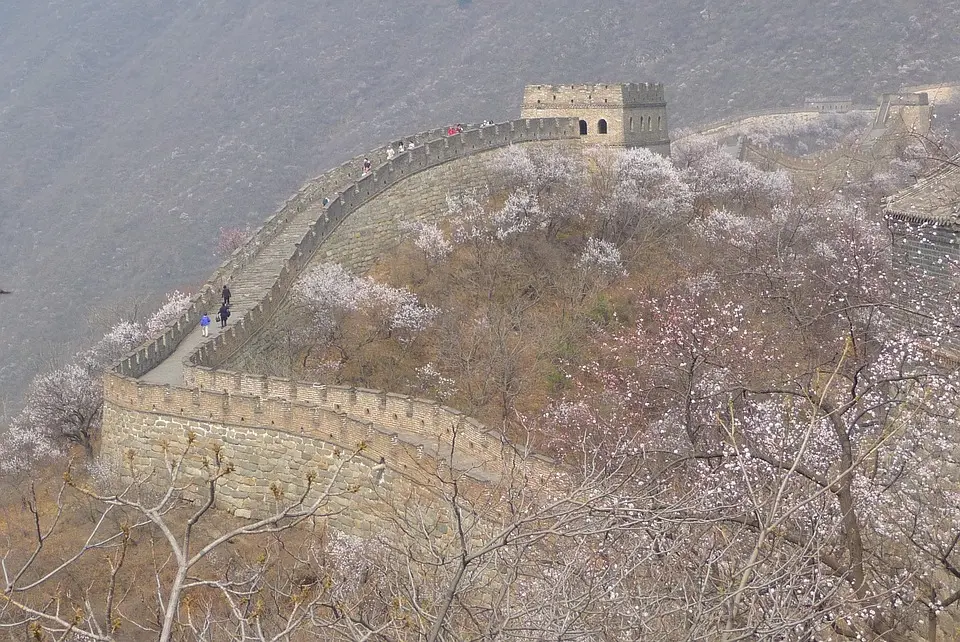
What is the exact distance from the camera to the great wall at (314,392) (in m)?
16.6

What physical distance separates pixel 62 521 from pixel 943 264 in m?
16.5

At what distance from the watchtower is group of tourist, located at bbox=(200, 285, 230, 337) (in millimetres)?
14682

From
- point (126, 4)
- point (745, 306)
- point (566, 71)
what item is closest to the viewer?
point (745, 306)

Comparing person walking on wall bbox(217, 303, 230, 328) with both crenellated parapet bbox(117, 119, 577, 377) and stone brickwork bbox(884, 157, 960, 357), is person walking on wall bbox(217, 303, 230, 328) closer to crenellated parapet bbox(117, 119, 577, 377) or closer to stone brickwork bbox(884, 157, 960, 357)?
crenellated parapet bbox(117, 119, 577, 377)

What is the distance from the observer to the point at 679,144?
167ft

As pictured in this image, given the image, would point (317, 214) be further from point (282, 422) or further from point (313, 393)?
point (282, 422)

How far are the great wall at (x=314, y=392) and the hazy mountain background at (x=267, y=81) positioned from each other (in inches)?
1249

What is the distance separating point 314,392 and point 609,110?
19.6 m

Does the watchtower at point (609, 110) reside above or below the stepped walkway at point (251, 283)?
above

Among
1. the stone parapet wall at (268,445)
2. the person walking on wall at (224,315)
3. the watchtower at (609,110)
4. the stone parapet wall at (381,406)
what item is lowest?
the stone parapet wall at (268,445)

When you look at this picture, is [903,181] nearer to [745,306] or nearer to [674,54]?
[745,306]

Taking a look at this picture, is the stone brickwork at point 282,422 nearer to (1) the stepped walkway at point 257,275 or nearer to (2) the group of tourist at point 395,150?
(1) the stepped walkway at point 257,275

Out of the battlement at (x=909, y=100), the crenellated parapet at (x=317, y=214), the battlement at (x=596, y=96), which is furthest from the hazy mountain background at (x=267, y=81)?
the battlement at (x=596, y=96)

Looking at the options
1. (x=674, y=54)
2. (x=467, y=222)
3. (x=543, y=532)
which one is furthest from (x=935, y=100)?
(x=543, y=532)
